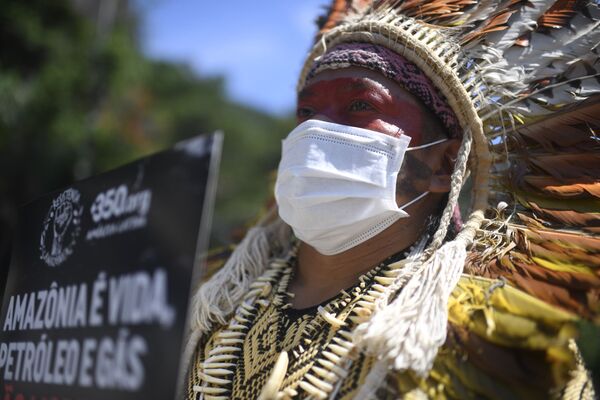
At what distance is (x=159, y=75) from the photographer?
Result: 875 inches

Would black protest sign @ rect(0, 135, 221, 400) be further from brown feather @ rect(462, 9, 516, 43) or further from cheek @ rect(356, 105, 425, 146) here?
brown feather @ rect(462, 9, 516, 43)

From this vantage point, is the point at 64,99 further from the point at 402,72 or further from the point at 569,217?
the point at 569,217

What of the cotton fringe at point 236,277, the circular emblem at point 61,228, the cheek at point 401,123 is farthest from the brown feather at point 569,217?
the circular emblem at point 61,228

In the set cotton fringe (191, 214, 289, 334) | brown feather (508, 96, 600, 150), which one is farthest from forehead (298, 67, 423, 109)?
cotton fringe (191, 214, 289, 334)

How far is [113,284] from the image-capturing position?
5.49ft

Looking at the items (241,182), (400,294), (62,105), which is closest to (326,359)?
(400,294)

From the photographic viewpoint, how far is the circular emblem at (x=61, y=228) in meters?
1.95

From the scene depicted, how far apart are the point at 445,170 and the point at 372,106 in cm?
39

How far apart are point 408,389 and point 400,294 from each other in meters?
0.33

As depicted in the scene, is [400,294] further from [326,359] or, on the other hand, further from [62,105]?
[62,105]

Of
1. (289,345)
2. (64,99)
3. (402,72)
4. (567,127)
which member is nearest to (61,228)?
(289,345)

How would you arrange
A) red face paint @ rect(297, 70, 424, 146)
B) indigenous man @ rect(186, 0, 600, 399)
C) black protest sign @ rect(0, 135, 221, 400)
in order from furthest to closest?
red face paint @ rect(297, 70, 424, 146) < indigenous man @ rect(186, 0, 600, 399) < black protest sign @ rect(0, 135, 221, 400)

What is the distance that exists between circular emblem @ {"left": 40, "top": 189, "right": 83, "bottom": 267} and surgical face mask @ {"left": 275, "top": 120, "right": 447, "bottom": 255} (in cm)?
79

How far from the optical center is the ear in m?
2.57
